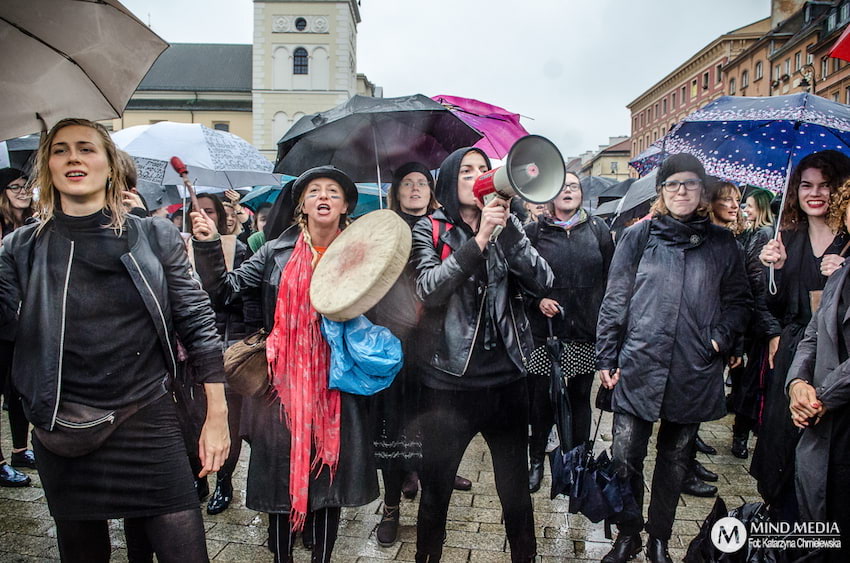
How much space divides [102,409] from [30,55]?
1478 millimetres

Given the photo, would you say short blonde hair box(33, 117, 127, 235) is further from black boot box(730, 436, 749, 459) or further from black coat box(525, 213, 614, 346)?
black boot box(730, 436, 749, 459)

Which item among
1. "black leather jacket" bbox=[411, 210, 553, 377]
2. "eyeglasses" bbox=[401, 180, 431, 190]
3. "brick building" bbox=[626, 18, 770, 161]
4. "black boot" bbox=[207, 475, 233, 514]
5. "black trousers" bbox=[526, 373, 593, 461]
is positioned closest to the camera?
"black leather jacket" bbox=[411, 210, 553, 377]

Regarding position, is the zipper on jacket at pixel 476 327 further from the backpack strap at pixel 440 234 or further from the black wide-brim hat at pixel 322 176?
the black wide-brim hat at pixel 322 176

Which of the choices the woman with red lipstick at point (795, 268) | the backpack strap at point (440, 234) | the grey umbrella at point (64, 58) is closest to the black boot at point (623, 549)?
the woman with red lipstick at point (795, 268)

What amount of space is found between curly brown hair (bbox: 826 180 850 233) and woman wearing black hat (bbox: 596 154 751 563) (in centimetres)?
47

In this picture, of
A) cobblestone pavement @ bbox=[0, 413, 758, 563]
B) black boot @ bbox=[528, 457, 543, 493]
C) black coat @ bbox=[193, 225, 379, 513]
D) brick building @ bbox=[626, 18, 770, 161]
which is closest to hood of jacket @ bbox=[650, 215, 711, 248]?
cobblestone pavement @ bbox=[0, 413, 758, 563]

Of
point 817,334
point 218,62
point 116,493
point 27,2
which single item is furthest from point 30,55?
point 218,62

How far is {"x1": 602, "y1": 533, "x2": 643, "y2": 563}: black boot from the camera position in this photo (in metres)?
3.11

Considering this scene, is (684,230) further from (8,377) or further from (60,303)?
(8,377)

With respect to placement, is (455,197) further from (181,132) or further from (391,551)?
(181,132)

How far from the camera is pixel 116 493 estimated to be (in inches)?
83.2

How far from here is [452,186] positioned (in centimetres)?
286

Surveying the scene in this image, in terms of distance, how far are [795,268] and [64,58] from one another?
12.7 feet

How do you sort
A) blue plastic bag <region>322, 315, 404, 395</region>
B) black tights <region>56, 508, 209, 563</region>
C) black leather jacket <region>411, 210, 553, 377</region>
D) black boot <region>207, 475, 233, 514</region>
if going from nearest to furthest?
black tights <region>56, 508, 209, 563</region> → blue plastic bag <region>322, 315, 404, 395</region> → black leather jacket <region>411, 210, 553, 377</region> → black boot <region>207, 475, 233, 514</region>
